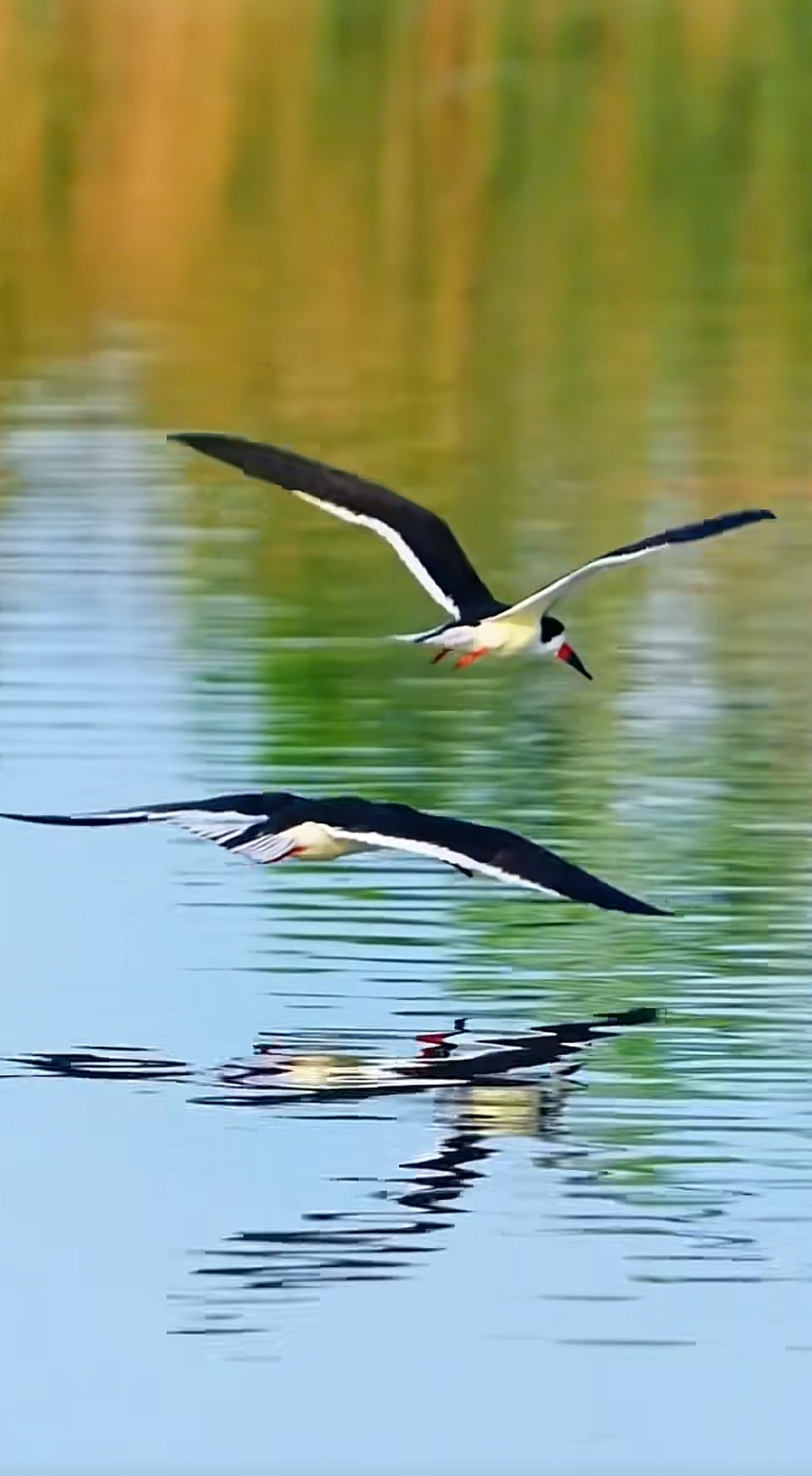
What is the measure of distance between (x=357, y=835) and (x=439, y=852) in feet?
1.05

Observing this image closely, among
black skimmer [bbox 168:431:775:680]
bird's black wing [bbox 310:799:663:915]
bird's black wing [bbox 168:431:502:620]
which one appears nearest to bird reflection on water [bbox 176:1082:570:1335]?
bird's black wing [bbox 310:799:663:915]

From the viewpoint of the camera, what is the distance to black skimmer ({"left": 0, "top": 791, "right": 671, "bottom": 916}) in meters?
12.0

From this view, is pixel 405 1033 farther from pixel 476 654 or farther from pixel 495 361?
pixel 495 361

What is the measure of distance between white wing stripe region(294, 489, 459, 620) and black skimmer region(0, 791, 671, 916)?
74.3 inches

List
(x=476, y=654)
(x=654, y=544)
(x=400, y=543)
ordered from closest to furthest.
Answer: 1. (x=654, y=544)
2. (x=476, y=654)
3. (x=400, y=543)

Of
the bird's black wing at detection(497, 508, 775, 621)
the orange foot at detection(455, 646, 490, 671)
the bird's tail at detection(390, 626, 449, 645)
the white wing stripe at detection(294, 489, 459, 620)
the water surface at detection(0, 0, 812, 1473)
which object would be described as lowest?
the water surface at detection(0, 0, 812, 1473)

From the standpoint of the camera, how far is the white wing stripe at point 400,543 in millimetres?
14289

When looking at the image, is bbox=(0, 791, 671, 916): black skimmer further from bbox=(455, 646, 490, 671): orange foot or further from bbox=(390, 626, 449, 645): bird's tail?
bbox=(455, 646, 490, 671): orange foot

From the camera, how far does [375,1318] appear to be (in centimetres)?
1010

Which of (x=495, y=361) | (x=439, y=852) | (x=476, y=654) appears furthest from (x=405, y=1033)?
(x=495, y=361)

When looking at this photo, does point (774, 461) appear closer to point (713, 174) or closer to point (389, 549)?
point (389, 549)

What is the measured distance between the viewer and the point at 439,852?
12062mm

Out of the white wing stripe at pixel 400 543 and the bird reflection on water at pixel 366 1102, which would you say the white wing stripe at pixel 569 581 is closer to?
the white wing stripe at pixel 400 543

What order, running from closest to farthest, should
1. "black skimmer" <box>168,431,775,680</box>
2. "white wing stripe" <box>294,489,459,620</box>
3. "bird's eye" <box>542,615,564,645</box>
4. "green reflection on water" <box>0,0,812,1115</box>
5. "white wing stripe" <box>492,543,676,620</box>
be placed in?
"white wing stripe" <box>492,543,676,620</box>, "black skimmer" <box>168,431,775,680</box>, "white wing stripe" <box>294,489,459,620</box>, "bird's eye" <box>542,615,564,645</box>, "green reflection on water" <box>0,0,812,1115</box>
